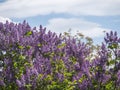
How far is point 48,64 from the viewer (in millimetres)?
17953

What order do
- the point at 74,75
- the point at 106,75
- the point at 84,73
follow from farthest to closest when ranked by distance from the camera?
1. the point at 74,75
2. the point at 84,73
3. the point at 106,75

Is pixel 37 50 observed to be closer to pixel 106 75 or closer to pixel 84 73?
pixel 84 73

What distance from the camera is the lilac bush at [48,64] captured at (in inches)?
666

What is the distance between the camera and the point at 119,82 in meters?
17.2

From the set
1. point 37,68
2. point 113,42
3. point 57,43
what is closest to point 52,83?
point 37,68

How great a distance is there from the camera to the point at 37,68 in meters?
17.2

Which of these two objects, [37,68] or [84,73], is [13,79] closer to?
[37,68]

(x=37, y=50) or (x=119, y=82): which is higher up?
(x=37, y=50)

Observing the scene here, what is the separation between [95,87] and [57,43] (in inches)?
215

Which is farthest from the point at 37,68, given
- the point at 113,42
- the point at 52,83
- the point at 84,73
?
the point at 113,42

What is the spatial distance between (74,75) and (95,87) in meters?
2.47

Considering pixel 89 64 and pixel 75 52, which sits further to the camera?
pixel 75 52

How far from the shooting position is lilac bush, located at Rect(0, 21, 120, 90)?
55.5ft

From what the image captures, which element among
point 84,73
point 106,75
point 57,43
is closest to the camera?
point 106,75
